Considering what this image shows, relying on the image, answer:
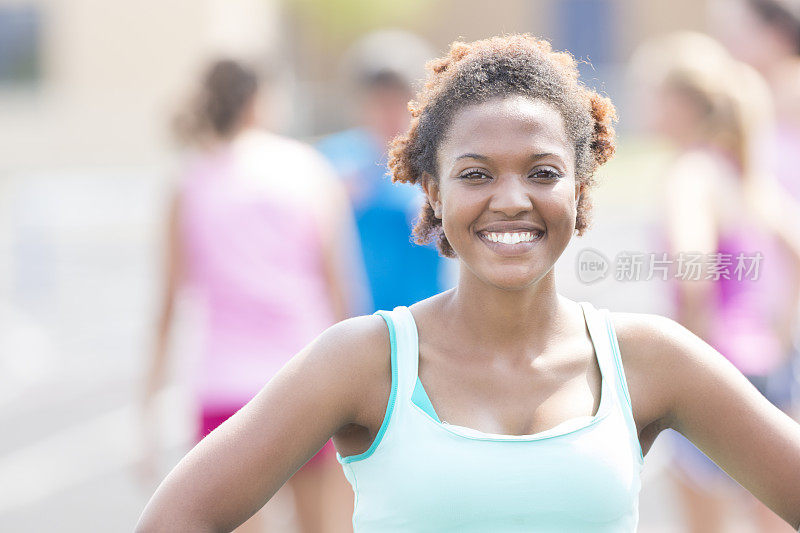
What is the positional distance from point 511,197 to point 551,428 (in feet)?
1.30

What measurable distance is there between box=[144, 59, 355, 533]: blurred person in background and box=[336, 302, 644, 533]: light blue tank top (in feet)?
7.43

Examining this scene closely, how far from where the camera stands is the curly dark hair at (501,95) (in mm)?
2051

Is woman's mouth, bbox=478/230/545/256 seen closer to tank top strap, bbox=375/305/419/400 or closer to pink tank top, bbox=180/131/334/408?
tank top strap, bbox=375/305/419/400

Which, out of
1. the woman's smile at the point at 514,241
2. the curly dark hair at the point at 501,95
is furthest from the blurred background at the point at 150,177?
the woman's smile at the point at 514,241

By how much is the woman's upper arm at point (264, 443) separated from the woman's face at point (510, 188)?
287 mm

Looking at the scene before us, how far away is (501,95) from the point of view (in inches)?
79.7

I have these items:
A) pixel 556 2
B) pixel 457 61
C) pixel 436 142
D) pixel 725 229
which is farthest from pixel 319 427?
pixel 556 2

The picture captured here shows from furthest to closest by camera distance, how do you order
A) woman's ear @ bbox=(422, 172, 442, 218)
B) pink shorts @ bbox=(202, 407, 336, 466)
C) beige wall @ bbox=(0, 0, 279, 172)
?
beige wall @ bbox=(0, 0, 279, 172) < pink shorts @ bbox=(202, 407, 336, 466) < woman's ear @ bbox=(422, 172, 442, 218)

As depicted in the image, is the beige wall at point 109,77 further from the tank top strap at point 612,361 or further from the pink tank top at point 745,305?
the tank top strap at point 612,361

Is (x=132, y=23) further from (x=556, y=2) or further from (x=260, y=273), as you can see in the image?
(x=260, y=273)

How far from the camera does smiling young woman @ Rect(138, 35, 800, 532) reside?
6.31 ft

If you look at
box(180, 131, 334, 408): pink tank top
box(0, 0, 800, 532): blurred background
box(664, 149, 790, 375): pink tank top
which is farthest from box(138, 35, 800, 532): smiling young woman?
box(664, 149, 790, 375): pink tank top

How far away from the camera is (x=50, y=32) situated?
24.1 metres

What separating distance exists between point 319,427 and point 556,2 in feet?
97.6
